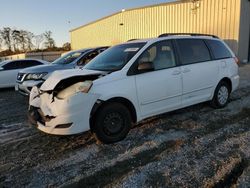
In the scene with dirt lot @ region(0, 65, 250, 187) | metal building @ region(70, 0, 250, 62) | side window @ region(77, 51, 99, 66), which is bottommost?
dirt lot @ region(0, 65, 250, 187)

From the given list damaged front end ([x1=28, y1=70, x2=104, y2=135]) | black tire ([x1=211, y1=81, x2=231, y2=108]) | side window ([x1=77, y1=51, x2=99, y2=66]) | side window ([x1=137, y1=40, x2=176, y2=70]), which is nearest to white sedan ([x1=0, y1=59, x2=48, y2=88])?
side window ([x1=77, y1=51, x2=99, y2=66])

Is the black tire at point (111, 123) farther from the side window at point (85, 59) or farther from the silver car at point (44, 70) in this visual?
the side window at point (85, 59)

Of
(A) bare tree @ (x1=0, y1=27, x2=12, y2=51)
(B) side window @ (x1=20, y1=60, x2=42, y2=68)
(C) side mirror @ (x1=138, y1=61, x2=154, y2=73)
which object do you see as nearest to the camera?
(C) side mirror @ (x1=138, y1=61, x2=154, y2=73)

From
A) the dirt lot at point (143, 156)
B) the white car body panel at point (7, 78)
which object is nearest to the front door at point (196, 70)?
the dirt lot at point (143, 156)

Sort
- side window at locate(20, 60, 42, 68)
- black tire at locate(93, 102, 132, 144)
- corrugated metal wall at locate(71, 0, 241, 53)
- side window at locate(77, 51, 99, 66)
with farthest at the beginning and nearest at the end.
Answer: corrugated metal wall at locate(71, 0, 241, 53)
side window at locate(20, 60, 42, 68)
side window at locate(77, 51, 99, 66)
black tire at locate(93, 102, 132, 144)

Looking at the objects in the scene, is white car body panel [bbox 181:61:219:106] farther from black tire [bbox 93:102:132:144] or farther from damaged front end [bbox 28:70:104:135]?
damaged front end [bbox 28:70:104:135]

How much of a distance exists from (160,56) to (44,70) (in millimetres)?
4595

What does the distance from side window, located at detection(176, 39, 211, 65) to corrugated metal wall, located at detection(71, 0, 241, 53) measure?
39.7 ft

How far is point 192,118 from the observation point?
225 inches

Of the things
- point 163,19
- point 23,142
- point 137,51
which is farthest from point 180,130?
point 163,19

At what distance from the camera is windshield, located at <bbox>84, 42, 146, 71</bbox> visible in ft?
15.8

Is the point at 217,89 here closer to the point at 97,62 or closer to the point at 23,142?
the point at 97,62

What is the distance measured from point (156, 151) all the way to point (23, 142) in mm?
2406

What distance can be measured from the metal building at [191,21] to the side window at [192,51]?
476 inches
